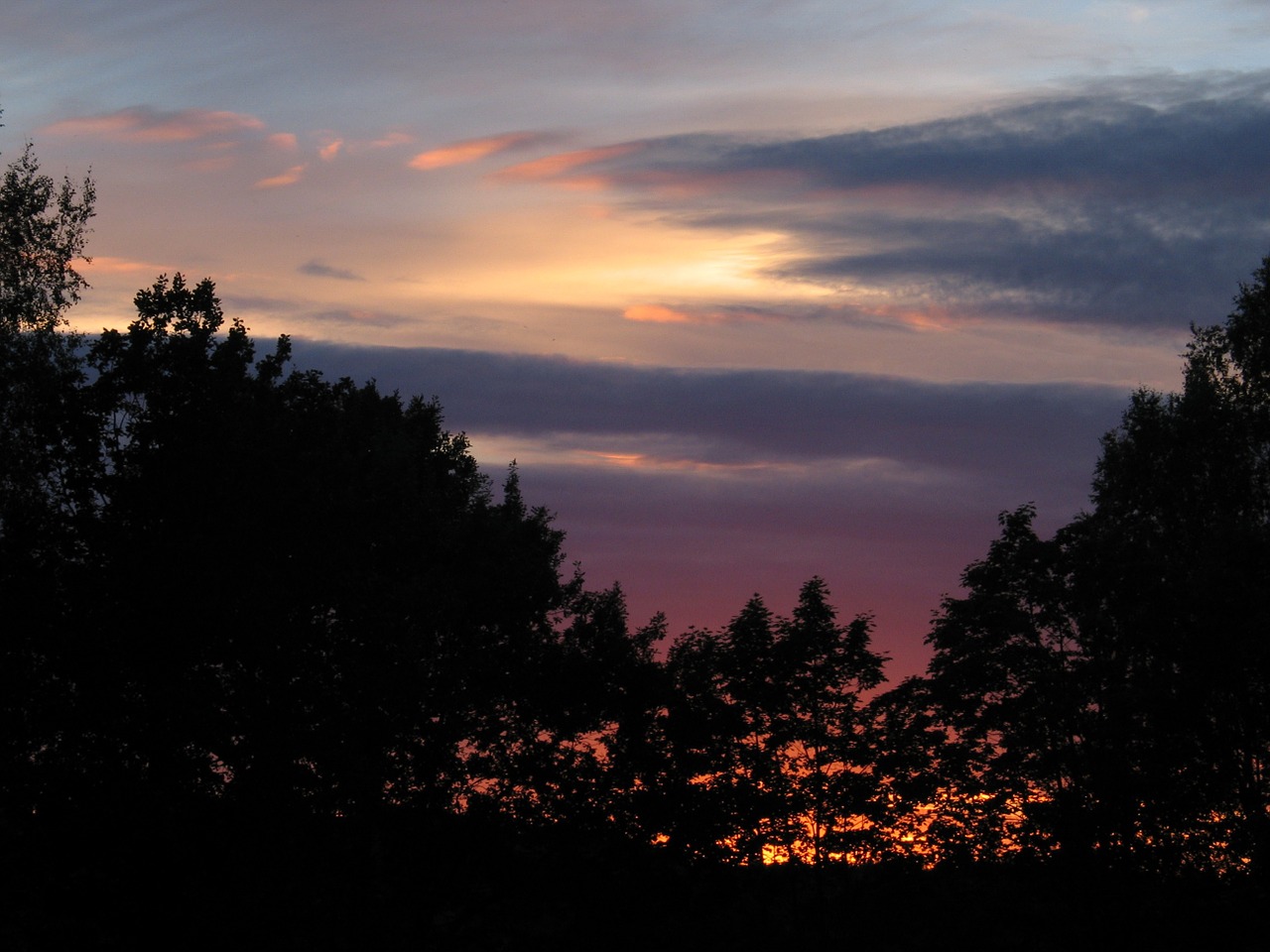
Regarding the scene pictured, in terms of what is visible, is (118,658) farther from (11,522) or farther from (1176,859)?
(1176,859)

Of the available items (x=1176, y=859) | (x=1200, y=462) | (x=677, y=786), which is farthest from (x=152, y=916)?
(x=1200, y=462)

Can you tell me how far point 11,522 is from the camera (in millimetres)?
41531

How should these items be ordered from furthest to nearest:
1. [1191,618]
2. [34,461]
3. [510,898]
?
1. [510,898]
2. [1191,618]
3. [34,461]

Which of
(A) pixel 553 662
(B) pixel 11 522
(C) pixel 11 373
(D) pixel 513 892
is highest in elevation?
(C) pixel 11 373

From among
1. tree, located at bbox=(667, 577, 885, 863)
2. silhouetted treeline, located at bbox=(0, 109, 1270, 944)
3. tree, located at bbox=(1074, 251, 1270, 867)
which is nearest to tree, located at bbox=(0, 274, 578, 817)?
silhouetted treeline, located at bbox=(0, 109, 1270, 944)

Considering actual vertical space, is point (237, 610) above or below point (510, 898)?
above

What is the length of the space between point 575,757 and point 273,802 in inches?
926

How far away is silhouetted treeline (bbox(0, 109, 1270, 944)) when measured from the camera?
137 ft

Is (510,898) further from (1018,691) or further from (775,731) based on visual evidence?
(1018,691)

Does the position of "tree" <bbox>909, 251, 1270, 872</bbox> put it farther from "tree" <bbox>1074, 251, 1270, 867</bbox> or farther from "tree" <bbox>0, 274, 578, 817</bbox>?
"tree" <bbox>0, 274, 578, 817</bbox>

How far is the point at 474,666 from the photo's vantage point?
56875 mm

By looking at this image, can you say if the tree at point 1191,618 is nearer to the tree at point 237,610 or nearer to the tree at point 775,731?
the tree at point 775,731

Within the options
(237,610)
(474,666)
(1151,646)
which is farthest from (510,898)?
(1151,646)

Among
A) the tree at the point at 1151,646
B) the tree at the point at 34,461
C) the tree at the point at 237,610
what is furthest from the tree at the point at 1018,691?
the tree at the point at 34,461
